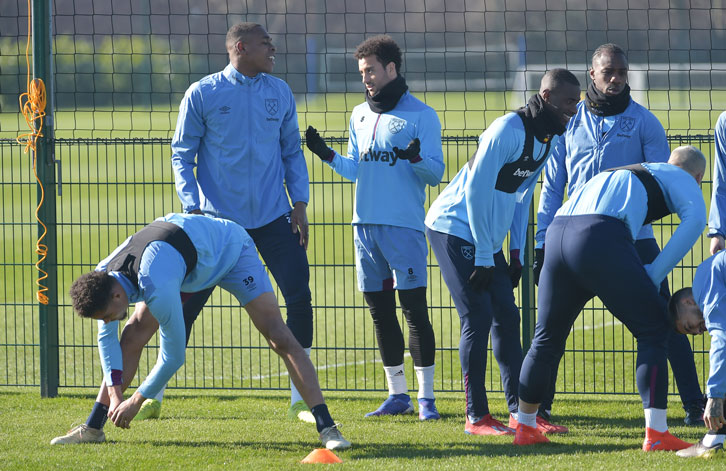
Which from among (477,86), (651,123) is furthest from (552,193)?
(477,86)

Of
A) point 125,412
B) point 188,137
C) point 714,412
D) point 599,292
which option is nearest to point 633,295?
point 599,292

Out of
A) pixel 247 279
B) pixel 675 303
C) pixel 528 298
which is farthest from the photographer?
pixel 528 298

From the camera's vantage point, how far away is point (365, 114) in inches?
245

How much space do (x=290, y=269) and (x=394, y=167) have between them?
90cm

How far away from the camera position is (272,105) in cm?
616

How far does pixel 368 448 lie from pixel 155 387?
123 cm

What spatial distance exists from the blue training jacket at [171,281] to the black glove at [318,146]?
1015 millimetres

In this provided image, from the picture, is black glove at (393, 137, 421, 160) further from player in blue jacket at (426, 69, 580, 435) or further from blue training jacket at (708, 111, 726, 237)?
blue training jacket at (708, 111, 726, 237)

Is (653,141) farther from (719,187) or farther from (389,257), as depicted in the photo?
(389,257)

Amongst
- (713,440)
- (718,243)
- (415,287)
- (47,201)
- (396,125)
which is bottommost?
(713,440)

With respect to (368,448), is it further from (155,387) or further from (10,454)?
(10,454)

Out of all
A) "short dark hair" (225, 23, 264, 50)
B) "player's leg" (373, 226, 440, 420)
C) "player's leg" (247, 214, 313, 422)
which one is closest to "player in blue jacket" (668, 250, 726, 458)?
"player's leg" (373, 226, 440, 420)

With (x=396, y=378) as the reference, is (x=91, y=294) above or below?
above

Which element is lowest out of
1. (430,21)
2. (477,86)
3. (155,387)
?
(155,387)
